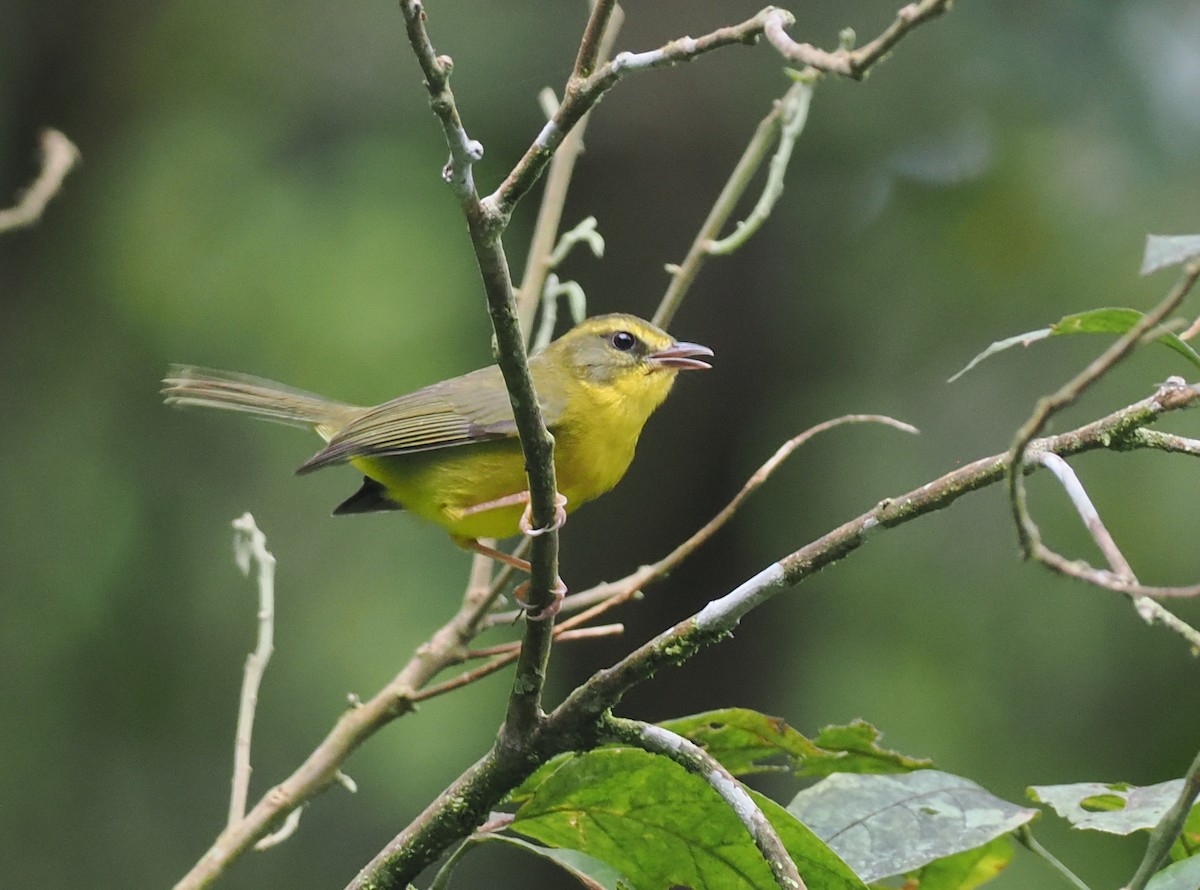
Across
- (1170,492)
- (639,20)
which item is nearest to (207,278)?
(639,20)

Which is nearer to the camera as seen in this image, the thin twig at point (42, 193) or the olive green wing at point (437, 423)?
the thin twig at point (42, 193)

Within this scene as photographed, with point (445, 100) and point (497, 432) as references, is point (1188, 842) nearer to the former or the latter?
point (445, 100)

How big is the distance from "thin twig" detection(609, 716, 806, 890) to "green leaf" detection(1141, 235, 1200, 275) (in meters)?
0.73

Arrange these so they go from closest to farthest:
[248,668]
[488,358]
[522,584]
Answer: [248,668]
[522,584]
[488,358]

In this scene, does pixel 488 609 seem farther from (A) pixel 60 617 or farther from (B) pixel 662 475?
(A) pixel 60 617

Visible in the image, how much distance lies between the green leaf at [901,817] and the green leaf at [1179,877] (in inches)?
8.7

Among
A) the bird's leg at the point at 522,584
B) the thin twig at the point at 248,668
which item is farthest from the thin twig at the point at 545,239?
the thin twig at the point at 248,668

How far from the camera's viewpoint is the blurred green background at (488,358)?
6.27 meters

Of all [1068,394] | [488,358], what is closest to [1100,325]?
[1068,394]

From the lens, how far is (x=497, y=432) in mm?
3789

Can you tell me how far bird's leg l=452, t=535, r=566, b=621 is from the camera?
1.85 meters

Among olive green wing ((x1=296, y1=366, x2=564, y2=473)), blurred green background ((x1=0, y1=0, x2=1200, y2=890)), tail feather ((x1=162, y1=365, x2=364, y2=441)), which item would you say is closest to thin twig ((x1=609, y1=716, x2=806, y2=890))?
olive green wing ((x1=296, y1=366, x2=564, y2=473))

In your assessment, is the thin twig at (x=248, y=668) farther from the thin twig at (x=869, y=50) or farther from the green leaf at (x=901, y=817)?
the thin twig at (x=869, y=50)

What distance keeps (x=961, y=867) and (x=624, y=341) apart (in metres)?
2.45
